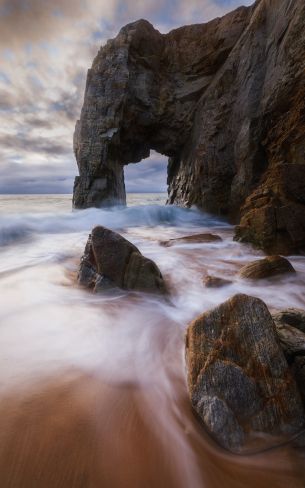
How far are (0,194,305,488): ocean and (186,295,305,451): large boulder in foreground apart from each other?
0.10 m

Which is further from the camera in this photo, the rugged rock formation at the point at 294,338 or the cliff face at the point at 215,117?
the cliff face at the point at 215,117

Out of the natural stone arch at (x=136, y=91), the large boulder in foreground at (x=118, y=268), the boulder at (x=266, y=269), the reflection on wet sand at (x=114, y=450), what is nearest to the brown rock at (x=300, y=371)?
the reflection on wet sand at (x=114, y=450)

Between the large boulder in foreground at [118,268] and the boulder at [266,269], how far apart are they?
1.30m

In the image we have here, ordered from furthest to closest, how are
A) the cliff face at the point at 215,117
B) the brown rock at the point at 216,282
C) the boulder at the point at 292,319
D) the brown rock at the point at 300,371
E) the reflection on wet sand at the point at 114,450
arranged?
the cliff face at the point at 215,117
the brown rock at the point at 216,282
the boulder at the point at 292,319
the brown rock at the point at 300,371
the reflection on wet sand at the point at 114,450

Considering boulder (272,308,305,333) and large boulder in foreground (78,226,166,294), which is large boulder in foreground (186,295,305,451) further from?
large boulder in foreground (78,226,166,294)

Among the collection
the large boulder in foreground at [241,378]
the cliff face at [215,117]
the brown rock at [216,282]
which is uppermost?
the cliff face at [215,117]

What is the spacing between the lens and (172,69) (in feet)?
50.1

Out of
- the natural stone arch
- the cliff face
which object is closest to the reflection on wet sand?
the cliff face

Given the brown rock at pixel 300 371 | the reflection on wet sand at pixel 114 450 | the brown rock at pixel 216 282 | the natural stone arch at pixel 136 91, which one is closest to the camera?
the reflection on wet sand at pixel 114 450

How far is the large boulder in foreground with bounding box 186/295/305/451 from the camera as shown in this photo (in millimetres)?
1357

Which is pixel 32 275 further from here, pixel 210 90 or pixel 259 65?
pixel 210 90

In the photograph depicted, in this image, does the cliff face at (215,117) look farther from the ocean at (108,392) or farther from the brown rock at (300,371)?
the brown rock at (300,371)

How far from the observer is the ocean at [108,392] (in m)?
1.23

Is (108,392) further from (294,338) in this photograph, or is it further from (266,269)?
(266,269)
